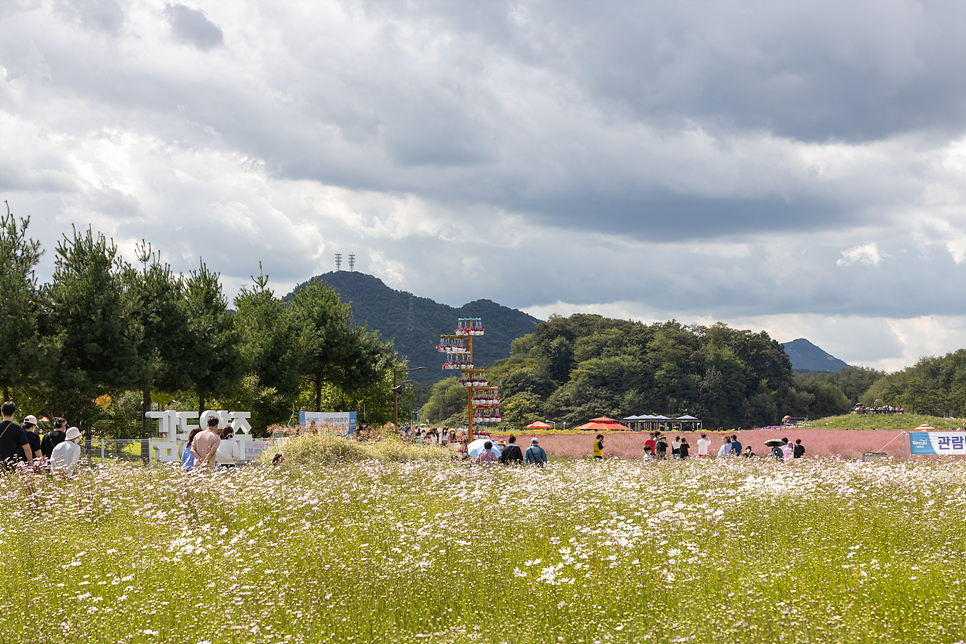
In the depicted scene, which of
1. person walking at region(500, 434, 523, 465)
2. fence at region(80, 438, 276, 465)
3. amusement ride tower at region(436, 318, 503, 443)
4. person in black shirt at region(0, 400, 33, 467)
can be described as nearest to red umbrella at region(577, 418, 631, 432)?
amusement ride tower at region(436, 318, 503, 443)

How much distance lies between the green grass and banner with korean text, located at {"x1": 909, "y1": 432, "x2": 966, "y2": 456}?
129 ft

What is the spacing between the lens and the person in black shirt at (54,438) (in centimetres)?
1295

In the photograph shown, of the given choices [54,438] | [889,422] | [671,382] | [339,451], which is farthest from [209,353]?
[671,382]

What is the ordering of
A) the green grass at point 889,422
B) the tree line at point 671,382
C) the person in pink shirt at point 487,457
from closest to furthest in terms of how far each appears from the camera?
the person in pink shirt at point 487,457
the green grass at point 889,422
the tree line at point 671,382

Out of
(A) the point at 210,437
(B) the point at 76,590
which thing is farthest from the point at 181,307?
(B) the point at 76,590

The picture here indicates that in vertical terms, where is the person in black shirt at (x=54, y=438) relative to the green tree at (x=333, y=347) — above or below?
below

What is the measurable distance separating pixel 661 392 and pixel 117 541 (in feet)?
312

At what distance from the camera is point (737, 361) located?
101 m

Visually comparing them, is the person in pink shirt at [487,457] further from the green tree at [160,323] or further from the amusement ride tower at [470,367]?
the amusement ride tower at [470,367]

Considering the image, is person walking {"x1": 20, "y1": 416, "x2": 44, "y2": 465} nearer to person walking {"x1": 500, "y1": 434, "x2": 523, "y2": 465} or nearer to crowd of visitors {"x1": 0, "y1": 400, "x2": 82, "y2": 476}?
crowd of visitors {"x1": 0, "y1": 400, "x2": 82, "y2": 476}

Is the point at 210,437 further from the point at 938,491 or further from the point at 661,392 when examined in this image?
the point at 661,392

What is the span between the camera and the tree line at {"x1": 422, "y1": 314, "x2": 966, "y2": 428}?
97688mm

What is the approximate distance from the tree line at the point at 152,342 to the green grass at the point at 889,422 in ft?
139

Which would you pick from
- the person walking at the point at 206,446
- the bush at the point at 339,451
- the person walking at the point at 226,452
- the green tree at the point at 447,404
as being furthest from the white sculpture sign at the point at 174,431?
the green tree at the point at 447,404
